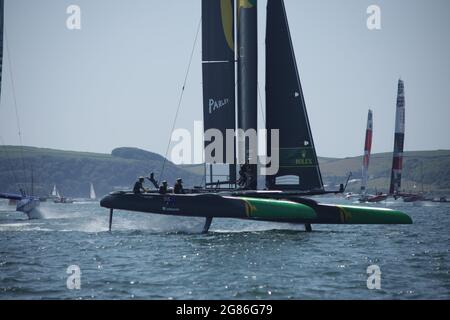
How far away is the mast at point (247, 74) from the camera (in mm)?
26453

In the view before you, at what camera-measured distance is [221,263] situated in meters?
17.8

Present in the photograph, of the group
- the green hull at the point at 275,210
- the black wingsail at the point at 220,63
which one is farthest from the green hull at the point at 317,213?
the black wingsail at the point at 220,63

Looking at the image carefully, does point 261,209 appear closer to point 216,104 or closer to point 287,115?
point 287,115

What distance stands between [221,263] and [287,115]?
9436mm

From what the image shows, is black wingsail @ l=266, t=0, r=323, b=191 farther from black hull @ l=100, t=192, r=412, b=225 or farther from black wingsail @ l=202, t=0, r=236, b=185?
black wingsail @ l=202, t=0, r=236, b=185

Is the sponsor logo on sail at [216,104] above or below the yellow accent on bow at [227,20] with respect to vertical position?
below

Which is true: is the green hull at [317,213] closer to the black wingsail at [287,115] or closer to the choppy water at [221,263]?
the choppy water at [221,263]

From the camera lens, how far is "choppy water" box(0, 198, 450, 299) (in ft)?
46.2

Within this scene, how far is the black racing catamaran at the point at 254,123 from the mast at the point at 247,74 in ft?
0.12

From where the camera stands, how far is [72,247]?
885 inches

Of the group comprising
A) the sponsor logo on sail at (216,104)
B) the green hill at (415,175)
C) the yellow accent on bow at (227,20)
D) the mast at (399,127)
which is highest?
the yellow accent on bow at (227,20)

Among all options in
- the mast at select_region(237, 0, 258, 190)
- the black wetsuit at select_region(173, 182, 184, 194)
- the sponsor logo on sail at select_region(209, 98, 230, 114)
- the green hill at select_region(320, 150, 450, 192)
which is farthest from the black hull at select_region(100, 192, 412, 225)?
the green hill at select_region(320, 150, 450, 192)

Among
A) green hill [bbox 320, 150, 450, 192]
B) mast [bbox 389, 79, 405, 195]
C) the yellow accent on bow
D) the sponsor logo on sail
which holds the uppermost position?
the yellow accent on bow

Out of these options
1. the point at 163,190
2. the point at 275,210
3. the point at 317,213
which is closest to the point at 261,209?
the point at 275,210
